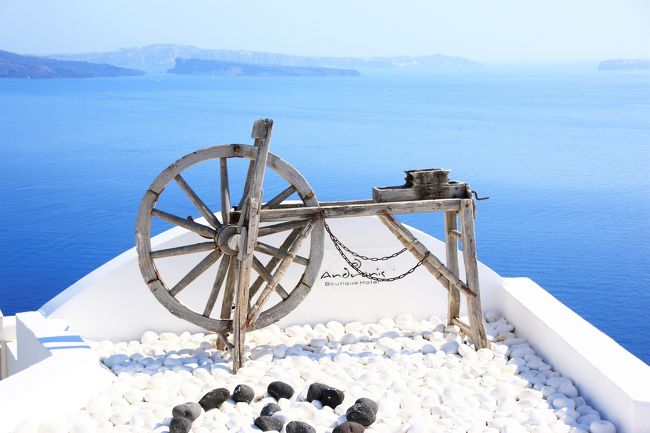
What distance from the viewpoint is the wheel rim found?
5824 mm

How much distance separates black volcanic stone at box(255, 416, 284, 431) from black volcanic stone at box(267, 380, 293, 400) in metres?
0.40

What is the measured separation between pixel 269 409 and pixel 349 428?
1.66ft

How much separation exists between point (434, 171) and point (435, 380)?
1.46 m

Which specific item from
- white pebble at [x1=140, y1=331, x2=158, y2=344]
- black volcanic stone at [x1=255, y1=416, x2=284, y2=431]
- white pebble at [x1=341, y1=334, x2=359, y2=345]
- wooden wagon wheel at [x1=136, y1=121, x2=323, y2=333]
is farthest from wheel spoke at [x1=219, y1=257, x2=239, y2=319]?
black volcanic stone at [x1=255, y1=416, x2=284, y2=431]

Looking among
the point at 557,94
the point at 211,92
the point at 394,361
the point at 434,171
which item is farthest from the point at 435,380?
the point at 211,92

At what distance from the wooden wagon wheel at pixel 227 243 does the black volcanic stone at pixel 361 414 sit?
116 centimetres

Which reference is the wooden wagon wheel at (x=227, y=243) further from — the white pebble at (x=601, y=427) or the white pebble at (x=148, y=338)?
the white pebble at (x=601, y=427)

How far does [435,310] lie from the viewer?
23.2ft

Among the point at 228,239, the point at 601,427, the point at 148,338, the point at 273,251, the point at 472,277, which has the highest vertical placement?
the point at 228,239

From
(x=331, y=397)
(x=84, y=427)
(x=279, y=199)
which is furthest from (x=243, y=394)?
(x=279, y=199)

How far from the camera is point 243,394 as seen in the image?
519cm

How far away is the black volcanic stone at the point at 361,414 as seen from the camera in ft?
16.0

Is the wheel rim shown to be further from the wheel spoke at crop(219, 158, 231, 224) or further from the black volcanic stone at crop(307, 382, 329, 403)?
the black volcanic stone at crop(307, 382, 329, 403)

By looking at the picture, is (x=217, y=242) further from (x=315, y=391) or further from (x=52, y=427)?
(x=52, y=427)
